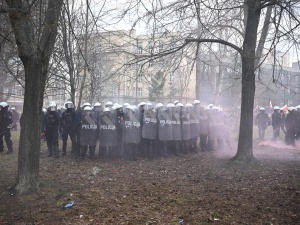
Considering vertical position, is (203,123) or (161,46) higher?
(161,46)

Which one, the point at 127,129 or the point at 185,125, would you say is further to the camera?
the point at 185,125

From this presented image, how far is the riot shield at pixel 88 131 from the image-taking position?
32.9 ft

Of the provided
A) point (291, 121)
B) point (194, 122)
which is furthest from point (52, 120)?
point (291, 121)

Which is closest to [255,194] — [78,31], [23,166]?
[23,166]

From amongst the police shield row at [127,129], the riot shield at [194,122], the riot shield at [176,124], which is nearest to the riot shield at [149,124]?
the police shield row at [127,129]

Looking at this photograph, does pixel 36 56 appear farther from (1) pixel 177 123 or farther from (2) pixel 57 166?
(1) pixel 177 123

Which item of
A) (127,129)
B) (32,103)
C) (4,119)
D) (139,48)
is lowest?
(127,129)

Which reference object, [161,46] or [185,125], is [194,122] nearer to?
[185,125]

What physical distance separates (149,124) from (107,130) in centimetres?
154

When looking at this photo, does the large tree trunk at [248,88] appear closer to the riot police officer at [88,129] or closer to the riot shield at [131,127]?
the riot shield at [131,127]

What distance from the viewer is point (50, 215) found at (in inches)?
206

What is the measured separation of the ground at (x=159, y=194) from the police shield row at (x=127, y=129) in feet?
3.78

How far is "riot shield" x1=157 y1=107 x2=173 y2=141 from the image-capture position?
1074cm

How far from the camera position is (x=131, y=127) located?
10.2 metres
